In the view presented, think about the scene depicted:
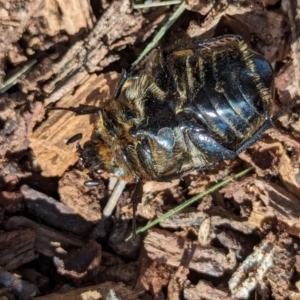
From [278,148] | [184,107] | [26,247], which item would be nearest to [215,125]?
[184,107]

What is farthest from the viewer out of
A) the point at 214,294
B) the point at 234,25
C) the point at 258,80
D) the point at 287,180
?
the point at 234,25

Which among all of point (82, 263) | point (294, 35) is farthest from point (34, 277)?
point (294, 35)

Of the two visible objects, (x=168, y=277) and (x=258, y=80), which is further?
(x=168, y=277)

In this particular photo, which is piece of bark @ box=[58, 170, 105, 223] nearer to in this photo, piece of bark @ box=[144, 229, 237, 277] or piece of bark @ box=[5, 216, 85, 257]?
piece of bark @ box=[5, 216, 85, 257]

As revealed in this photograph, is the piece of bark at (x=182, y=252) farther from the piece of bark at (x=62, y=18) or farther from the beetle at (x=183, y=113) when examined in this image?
the piece of bark at (x=62, y=18)

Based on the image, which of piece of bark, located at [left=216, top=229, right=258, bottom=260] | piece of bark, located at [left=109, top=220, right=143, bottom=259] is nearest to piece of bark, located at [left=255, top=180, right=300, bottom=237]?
piece of bark, located at [left=216, top=229, right=258, bottom=260]

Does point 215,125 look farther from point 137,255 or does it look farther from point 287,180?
point 137,255
